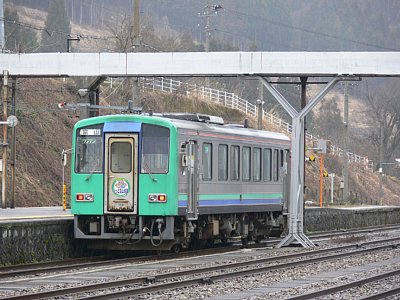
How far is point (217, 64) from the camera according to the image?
2816 centimetres

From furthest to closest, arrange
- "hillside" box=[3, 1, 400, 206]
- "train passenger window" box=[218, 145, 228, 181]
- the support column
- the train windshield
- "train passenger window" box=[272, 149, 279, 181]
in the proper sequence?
1. "hillside" box=[3, 1, 400, 206]
2. "train passenger window" box=[272, 149, 279, 181]
3. the support column
4. "train passenger window" box=[218, 145, 228, 181]
5. the train windshield

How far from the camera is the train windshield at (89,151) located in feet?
76.8

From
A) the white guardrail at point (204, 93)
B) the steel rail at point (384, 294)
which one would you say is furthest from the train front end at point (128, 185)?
the white guardrail at point (204, 93)

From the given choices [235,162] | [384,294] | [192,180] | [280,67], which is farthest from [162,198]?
[384,294]

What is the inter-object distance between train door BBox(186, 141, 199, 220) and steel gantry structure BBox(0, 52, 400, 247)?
4.34 meters

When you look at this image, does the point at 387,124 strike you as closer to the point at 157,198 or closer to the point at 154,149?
the point at 154,149

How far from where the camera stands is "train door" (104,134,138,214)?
2314cm

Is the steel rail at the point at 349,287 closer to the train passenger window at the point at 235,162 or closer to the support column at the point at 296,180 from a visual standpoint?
the train passenger window at the point at 235,162

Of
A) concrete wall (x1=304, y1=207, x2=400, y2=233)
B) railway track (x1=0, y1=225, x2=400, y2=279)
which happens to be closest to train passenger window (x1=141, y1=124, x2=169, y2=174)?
railway track (x1=0, y1=225, x2=400, y2=279)

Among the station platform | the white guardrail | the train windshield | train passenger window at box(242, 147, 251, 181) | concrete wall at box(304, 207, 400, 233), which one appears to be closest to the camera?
the train windshield

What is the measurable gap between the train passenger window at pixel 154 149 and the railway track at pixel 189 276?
303 cm

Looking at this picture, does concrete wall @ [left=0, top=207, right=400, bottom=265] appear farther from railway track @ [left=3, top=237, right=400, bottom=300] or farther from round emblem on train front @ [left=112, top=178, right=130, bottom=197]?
railway track @ [left=3, top=237, right=400, bottom=300]

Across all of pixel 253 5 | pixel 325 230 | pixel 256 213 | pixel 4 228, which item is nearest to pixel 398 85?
pixel 253 5

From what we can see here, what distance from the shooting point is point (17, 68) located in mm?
30250
